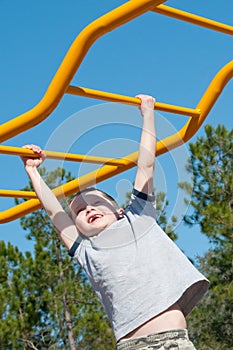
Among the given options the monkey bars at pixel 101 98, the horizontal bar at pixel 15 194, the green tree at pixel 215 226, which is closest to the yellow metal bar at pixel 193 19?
the monkey bars at pixel 101 98

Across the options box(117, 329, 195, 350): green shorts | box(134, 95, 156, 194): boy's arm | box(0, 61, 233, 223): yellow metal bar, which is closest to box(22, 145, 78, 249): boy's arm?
box(0, 61, 233, 223): yellow metal bar

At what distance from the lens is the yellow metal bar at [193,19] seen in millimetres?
2091

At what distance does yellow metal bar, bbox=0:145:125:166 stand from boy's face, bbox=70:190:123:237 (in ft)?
0.51

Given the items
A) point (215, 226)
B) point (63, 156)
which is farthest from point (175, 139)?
point (215, 226)

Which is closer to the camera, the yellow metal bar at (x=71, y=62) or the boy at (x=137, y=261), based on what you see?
the yellow metal bar at (x=71, y=62)

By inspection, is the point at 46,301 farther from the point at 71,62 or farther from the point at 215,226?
the point at 71,62

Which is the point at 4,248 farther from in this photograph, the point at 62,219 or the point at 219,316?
the point at 62,219

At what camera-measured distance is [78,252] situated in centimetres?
223

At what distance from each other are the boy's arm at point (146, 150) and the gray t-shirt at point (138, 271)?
0.11 ft

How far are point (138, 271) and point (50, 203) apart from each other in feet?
1.32

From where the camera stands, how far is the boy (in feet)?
6.60

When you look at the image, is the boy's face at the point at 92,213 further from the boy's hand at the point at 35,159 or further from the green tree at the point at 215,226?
the green tree at the point at 215,226

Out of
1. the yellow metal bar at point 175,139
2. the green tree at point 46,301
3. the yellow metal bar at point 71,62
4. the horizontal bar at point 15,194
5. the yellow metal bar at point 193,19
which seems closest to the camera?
the yellow metal bar at point 71,62

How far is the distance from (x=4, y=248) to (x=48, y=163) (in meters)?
12.2
